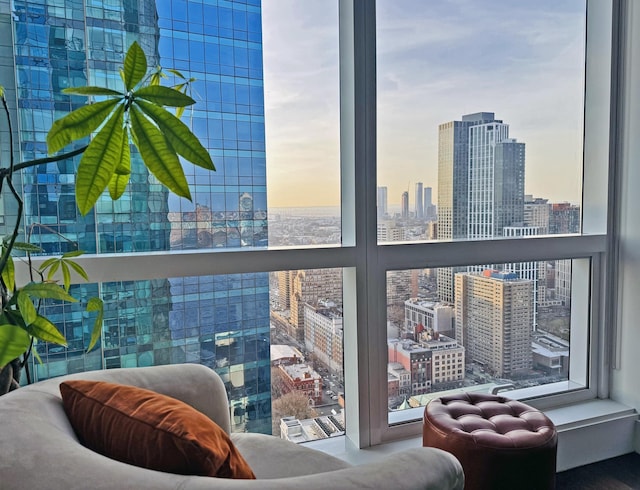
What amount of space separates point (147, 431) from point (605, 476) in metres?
2.17

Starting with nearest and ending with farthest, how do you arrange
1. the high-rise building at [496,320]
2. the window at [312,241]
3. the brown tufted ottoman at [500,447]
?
the brown tufted ottoman at [500,447] < the window at [312,241] < the high-rise building at [496,320]

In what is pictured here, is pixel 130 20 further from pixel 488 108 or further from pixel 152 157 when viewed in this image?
pixel 488 108

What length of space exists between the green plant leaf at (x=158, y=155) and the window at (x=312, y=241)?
34.7 inches

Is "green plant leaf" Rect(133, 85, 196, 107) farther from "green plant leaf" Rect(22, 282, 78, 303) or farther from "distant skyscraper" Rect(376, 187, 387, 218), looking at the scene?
"distant skyscraper" Rect(376, 187, 387, 218)

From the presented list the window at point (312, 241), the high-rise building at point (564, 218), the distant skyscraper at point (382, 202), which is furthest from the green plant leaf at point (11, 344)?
the high-rise building at point (564, 218)

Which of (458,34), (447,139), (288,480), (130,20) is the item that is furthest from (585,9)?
(288,480)

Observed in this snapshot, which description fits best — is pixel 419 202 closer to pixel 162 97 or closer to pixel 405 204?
pixel 405 204

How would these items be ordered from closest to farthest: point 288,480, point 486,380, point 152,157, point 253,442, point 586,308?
1. point 288,480
2. point 152,157
3. point 253,442
4. point 486,380
5. point 586,308

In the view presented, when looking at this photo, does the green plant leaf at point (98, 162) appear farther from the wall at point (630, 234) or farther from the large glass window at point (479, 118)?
the wall at point (630, 234)

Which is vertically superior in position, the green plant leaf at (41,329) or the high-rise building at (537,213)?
the high-rise building at (537,213)

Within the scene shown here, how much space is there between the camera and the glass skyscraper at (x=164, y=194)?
5.50 ft

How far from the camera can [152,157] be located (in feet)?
2.97

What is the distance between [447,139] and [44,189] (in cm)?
169

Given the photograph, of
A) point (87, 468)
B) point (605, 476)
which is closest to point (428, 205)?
point (605, 476)
